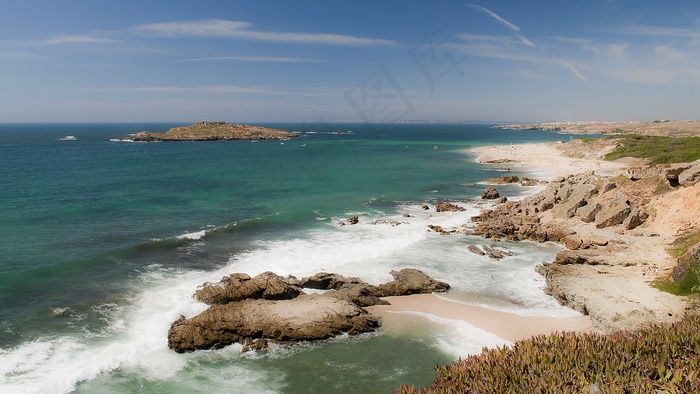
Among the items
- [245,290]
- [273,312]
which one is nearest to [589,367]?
[273,312]

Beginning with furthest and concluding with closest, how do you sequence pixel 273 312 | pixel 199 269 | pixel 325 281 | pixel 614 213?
pixel 614 213 < pixel 199 269 < pixel 325 281 < pixel 273 312

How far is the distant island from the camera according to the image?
140 m

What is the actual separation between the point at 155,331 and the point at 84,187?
39.4 metres

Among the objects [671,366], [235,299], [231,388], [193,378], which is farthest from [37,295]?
[671,366]

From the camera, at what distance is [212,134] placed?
151 meters

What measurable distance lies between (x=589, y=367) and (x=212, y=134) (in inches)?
6064

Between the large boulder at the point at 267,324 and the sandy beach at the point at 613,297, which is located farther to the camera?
the sandy beach at the point at 613,297

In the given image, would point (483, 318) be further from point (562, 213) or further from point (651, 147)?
point (651, 147)

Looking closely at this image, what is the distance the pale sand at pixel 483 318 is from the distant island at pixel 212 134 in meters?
137

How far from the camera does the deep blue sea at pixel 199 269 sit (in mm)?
14383

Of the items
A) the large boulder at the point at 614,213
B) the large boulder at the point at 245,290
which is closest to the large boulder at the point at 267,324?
the large boulder at the point at 245,290

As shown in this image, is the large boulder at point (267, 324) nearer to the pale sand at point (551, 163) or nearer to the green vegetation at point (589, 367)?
the green vegetation at point (589, 367)

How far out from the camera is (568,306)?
18969 millimetres

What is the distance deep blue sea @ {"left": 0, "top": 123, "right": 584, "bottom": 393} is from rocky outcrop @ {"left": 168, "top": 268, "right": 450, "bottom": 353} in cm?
57
